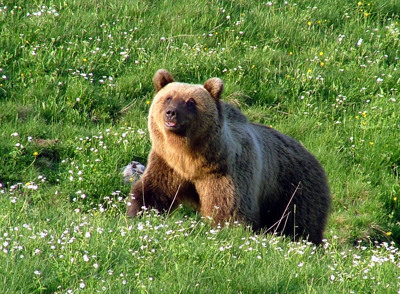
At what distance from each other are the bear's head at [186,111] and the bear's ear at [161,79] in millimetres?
15

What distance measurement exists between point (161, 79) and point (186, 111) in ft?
2.24

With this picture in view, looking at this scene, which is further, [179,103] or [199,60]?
[199,60]

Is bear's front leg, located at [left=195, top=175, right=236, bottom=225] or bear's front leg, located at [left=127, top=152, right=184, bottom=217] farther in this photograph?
bear's front leg, located at [left=127, top=152, right=184, bottom=217]

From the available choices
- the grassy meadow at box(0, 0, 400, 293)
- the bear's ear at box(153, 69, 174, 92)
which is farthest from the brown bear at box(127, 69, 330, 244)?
the grassy meadow at box(0, 0, 400, 293)

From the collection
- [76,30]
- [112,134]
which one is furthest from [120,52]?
[112,134]

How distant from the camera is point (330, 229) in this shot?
993 cm

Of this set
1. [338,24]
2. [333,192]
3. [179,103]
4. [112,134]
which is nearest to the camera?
[179,103]

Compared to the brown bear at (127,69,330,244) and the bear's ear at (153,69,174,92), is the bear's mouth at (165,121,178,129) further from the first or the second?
the bear's ear at (153,69,174,92)

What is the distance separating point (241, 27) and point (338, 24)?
73.2 inches

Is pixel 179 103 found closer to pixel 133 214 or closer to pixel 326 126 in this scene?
pixel 133 214

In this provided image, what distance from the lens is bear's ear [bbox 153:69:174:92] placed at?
8.17 m

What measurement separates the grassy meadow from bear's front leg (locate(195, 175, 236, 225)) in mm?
225

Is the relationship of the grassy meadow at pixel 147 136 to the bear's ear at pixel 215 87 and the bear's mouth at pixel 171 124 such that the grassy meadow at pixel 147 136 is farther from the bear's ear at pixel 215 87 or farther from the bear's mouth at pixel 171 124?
the bear's ear at pixel 215 87

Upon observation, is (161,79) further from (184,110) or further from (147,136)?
(147,136)
